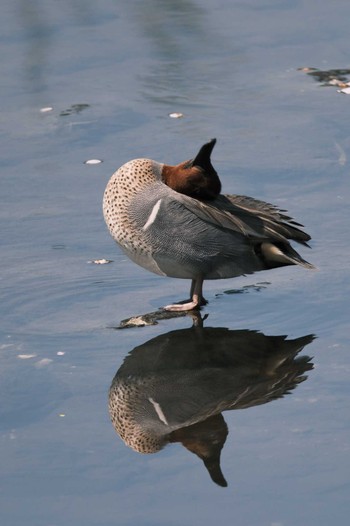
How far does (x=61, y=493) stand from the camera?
13.9 feet

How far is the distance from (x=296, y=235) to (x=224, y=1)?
17.2 feet

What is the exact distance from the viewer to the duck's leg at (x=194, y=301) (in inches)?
234

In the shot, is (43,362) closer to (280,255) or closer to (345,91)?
(280,255)

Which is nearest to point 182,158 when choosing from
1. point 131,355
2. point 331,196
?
point 331,196

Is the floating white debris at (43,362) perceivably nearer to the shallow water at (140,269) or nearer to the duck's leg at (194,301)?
the shallow water at (140,269)

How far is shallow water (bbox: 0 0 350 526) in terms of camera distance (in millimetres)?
4270

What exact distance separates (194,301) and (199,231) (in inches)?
14.3

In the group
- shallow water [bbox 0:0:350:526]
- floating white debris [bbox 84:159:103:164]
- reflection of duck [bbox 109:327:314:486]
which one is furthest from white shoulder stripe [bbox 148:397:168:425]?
floating white debris [bbox 84:159:103:164]

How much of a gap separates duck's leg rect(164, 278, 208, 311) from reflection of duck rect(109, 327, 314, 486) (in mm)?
203

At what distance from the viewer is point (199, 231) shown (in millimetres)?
6051

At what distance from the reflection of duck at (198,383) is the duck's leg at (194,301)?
0.20 metres

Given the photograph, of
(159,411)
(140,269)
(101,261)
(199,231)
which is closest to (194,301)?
(199,231)

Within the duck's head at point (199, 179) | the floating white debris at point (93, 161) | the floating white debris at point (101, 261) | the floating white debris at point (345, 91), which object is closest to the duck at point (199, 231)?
the duck's head at point (199, 179)

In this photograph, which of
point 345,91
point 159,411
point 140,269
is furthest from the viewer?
point 345,91
